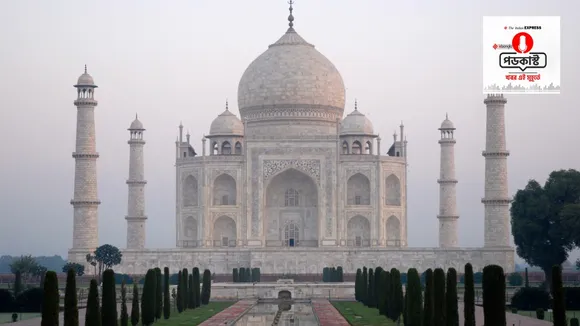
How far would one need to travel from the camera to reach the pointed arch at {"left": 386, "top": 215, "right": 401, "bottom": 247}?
40.0m

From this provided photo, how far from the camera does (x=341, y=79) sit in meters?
43.0

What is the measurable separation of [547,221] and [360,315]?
1208 centimetres

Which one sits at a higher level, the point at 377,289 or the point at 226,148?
the point at 226,148

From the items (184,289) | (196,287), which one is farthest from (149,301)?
(196,287)

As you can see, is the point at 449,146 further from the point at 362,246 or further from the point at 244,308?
the point at 244,308

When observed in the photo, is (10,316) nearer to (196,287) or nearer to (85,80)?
(196,287)

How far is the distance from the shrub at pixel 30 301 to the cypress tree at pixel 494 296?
11844mm

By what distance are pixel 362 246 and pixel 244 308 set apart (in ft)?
47.0

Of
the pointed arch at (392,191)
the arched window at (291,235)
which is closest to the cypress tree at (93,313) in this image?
the arched window at (291,235)

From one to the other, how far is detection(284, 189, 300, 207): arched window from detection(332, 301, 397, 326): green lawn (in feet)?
41.4

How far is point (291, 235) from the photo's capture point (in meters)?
39.8

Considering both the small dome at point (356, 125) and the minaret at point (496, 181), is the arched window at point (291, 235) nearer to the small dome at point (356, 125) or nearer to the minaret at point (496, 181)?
the small dome at point (356, 125)

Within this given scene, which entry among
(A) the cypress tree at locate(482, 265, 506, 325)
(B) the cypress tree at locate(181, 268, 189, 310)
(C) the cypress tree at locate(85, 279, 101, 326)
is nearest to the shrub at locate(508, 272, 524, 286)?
(B) the cypress tree at locate(181, 268, 189, 310)

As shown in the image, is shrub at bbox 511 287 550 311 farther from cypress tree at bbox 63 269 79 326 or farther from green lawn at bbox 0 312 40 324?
cypress tree at bbox 63 269 79 326
